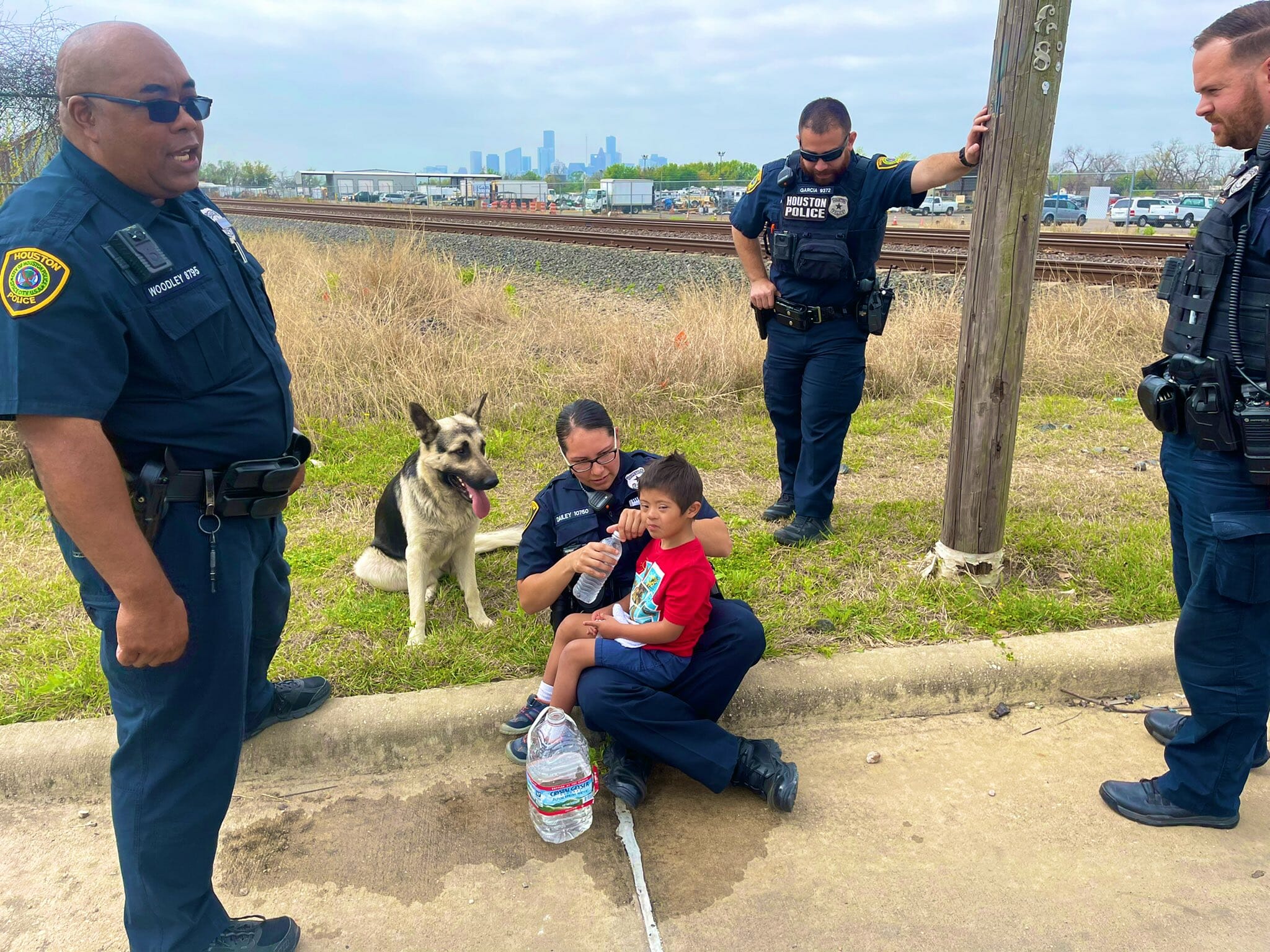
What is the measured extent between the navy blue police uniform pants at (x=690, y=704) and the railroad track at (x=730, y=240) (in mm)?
3609

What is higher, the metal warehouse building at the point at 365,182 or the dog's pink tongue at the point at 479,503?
the metal warehouse building at the point at 365,182

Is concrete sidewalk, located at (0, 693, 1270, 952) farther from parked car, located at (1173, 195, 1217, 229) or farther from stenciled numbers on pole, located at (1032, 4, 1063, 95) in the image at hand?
parked car, located at (1173, 195, 1217, 229)

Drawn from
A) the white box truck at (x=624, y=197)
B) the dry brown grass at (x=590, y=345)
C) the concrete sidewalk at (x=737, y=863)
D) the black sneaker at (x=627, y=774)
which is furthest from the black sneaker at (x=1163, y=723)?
the white box truck at (x=624, y=197)

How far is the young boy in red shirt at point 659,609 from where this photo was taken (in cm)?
248

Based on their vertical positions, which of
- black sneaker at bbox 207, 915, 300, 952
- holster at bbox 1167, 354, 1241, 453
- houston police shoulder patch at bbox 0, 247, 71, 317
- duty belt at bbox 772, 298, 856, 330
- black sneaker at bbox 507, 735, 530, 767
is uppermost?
houston police shoulder patch at bbox 0, 247, 71, 317

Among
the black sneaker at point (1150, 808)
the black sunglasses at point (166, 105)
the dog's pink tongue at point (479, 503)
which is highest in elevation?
the black sunglasses at point (166, 105)

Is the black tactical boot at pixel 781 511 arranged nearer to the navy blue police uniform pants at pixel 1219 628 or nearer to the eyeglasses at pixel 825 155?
the eyeglasses at pixel 825 155

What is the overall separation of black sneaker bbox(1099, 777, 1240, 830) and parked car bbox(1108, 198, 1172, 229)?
32270 mm

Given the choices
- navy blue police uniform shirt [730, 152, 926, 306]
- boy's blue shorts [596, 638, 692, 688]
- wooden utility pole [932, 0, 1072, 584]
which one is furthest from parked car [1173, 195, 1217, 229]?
boy's blue shorts [596, 638, 692, 688]

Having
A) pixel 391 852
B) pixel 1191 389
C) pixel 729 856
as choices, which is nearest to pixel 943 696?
pixel 729 856

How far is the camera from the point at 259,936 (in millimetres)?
2072

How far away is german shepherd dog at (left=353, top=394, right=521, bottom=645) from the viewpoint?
11.1 feet

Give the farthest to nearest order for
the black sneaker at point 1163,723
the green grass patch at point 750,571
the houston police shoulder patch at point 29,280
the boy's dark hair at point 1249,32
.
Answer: the green grass patch at point 750,571 < the black sneaker at point 1163,723 < the boy's dark hair at point 1249,32 < the houston police shoulder patch at point 29,280

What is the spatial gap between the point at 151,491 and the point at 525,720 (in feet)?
4.74
